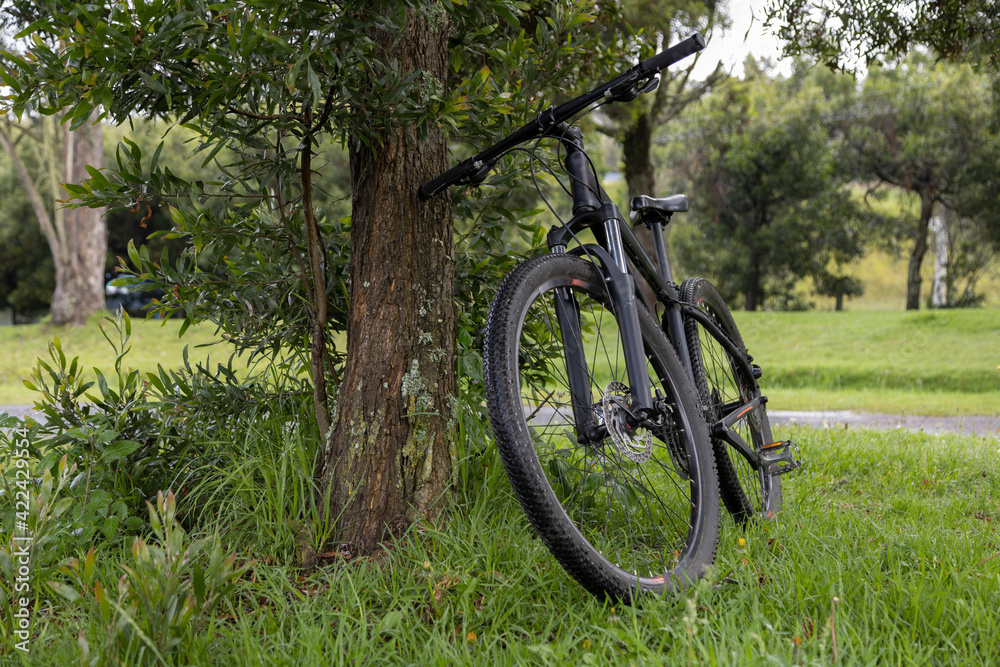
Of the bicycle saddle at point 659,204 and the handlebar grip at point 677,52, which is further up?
the handlebar grip at point 677,52

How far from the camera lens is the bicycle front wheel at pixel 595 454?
1.69 m

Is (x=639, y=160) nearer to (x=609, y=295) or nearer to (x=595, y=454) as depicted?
(x=609, y=295)

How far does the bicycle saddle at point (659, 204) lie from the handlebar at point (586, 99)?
68cm

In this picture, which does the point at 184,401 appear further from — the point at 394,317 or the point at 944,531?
the point at 944,531

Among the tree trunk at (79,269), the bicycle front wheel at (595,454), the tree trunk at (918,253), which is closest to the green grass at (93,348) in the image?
the tree trunk at (79,269)

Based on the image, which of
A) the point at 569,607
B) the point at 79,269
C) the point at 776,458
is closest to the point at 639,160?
the point at 776,458

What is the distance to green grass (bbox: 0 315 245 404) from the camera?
11945mm

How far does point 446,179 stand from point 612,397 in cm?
92

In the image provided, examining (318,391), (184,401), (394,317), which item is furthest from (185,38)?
(184,401)

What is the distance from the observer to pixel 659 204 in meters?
2.80

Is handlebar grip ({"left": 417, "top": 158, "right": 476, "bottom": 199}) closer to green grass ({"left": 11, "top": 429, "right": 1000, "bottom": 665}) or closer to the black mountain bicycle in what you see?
the black mountain bicycle

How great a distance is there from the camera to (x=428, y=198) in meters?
2.39

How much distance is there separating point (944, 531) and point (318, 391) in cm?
235

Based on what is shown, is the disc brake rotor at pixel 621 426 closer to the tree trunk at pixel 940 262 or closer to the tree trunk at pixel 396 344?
the tree trunk at pixel 396 344
